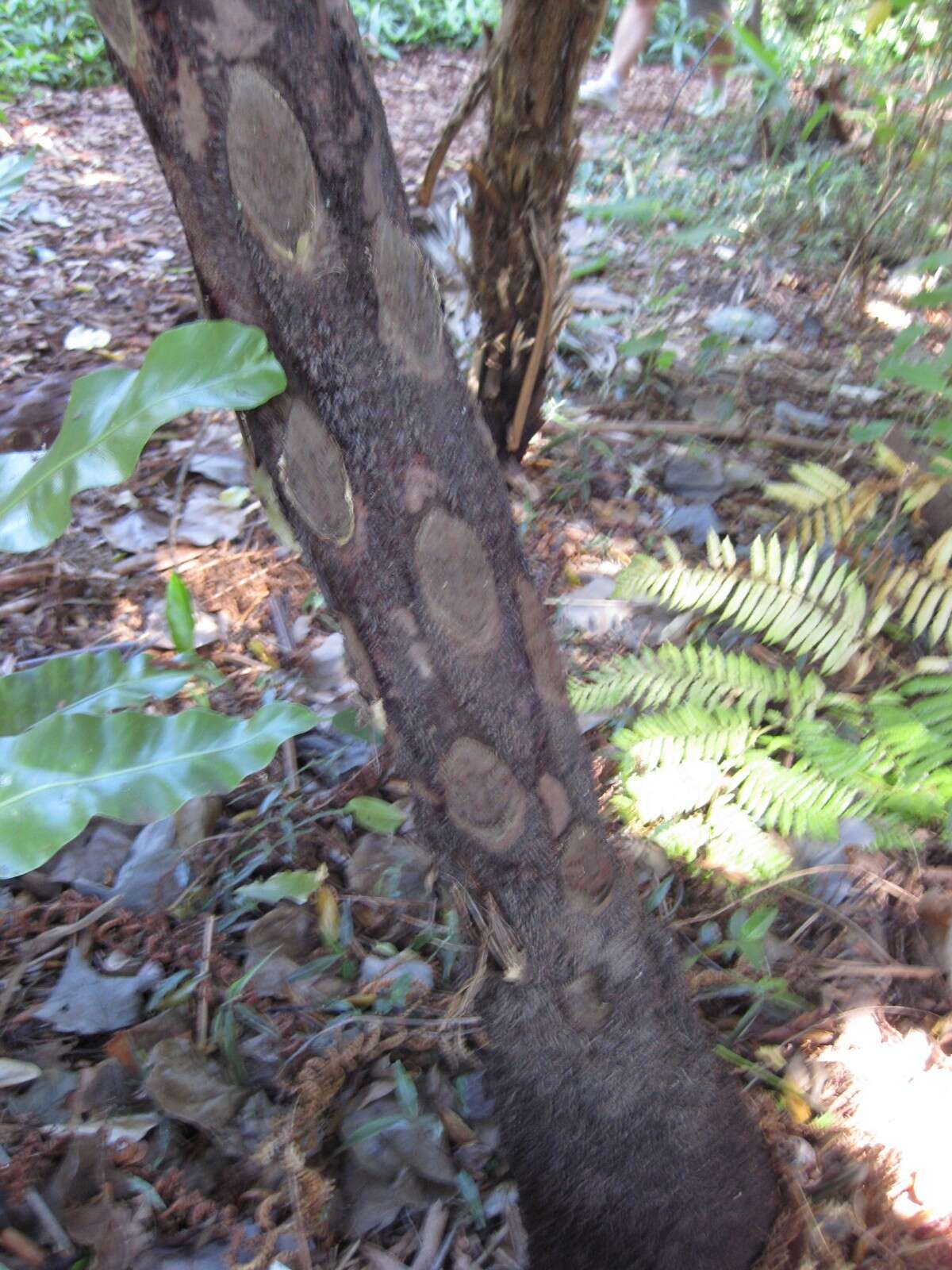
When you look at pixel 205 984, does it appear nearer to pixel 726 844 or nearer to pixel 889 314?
pixel 726 844

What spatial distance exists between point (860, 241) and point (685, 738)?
2.07 metres

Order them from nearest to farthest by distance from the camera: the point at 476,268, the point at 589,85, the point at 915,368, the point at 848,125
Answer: the point at 915,368
the point at 476,268
the point at 848,125
the point at 589,85

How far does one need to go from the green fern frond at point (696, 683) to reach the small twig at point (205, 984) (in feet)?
2.53

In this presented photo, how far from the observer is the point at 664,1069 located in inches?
46.2

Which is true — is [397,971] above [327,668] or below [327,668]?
below

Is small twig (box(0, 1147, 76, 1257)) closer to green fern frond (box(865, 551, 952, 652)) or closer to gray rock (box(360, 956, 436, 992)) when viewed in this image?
gray rock (box(360, 956, 436, 992))

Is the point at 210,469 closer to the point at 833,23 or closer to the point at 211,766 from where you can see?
the point at 211,766

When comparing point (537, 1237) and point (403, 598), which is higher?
point (403, 598)

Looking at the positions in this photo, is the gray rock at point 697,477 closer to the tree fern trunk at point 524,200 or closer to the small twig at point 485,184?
the tree fern trunk at point 524,200

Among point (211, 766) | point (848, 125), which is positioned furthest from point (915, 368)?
point (848, 125)

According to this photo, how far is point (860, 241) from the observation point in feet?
9.59

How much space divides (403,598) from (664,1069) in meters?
0.74

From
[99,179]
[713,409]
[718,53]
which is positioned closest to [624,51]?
[718,53]

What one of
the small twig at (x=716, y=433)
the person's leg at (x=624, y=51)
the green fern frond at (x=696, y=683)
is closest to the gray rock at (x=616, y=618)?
the green fern frond at (x=696, y=683)
